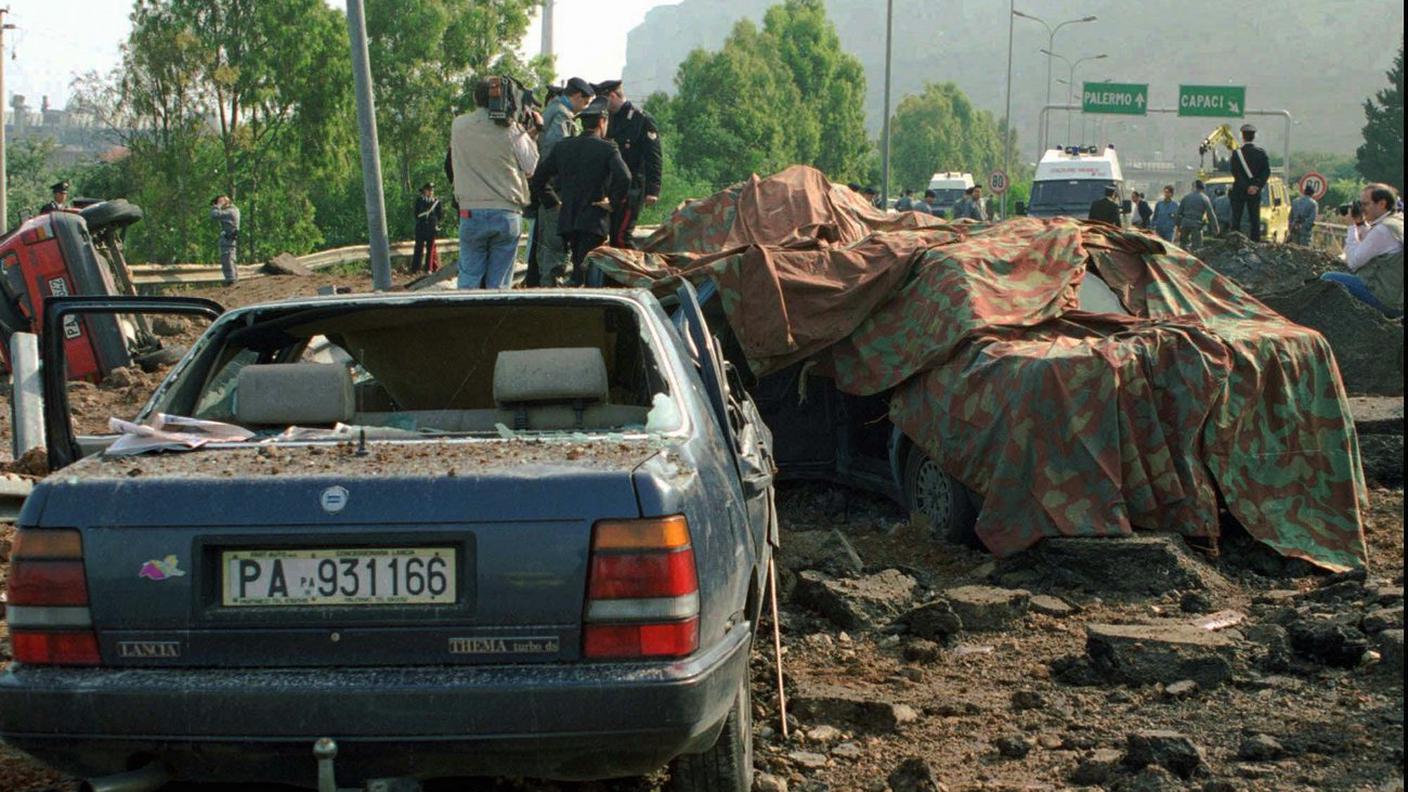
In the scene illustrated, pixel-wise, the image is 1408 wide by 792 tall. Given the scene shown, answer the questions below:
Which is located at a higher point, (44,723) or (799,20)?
(799,20)

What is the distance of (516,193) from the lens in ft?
39.3

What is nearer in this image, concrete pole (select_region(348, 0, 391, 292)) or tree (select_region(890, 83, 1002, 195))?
concrete pole (select_region(348, 0, 391, 292))

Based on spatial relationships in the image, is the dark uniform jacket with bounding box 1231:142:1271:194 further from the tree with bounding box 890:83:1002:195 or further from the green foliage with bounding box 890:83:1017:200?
the green foliage with bounding box 890:83:1017:200

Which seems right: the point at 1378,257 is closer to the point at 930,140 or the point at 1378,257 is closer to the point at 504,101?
the point at 504,101

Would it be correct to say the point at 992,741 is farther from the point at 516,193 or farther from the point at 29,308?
the point at 29,308

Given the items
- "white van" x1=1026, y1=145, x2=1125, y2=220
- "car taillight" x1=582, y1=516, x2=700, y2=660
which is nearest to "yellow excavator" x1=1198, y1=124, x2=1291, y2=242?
"white van" x1=1026, y1=145, x2=1125, y2=220

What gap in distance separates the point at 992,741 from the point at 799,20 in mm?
81208

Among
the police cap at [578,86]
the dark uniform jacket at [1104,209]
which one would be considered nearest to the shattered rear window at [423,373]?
the police cap at [578,86]

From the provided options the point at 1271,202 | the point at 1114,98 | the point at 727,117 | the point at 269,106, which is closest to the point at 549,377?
the point at 1271,202

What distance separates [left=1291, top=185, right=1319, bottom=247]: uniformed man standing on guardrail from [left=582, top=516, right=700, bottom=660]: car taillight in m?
32.7

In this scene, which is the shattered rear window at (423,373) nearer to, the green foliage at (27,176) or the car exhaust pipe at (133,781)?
the car exhaust pipe at (133,781)

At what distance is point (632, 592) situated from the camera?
135 inches

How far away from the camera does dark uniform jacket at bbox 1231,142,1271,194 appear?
23.1 m

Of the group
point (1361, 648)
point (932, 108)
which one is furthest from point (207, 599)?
point (932, 108)
